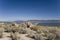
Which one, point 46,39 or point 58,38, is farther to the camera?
point 58,38

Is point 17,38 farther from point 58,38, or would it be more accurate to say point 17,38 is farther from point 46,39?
point 58,38

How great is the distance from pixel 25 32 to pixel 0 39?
514 cm

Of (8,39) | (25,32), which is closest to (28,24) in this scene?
(25,32)

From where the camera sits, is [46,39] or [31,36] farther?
[31,36]

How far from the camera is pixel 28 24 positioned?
90.9 ft

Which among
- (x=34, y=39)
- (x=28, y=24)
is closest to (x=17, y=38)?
(x=34, y=39)

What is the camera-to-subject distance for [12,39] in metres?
16.1

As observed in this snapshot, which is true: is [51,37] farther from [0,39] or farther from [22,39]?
[0,39]

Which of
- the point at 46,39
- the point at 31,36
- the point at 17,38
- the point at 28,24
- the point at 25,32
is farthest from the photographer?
the point at 28,24

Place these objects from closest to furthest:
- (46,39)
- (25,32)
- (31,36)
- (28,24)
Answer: (46,39)
(31,36)
(25,32)
(28,24)

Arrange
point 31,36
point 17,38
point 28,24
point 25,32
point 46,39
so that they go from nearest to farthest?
point 17,38 → point 46,39 → point 31,36 → point 25,32 → point 28,24

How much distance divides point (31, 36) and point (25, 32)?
317cm

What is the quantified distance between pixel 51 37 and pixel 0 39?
5219 mm

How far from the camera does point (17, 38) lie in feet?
52.2
